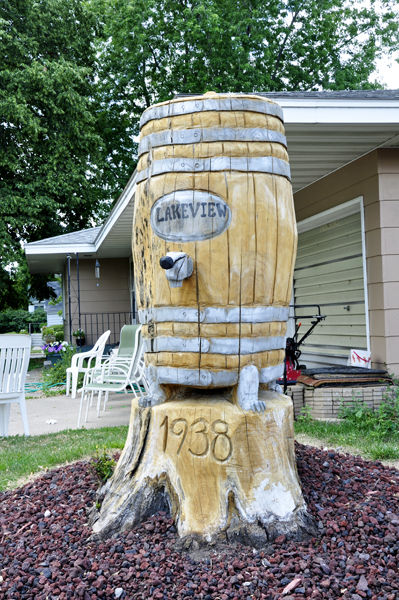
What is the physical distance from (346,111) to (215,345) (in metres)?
3.31

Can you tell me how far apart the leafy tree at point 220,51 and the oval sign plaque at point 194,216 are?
1436 cm

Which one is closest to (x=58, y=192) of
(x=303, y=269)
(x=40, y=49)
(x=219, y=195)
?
(x=40, y=49)

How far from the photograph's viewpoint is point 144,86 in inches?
698

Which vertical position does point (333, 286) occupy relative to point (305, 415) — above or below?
above

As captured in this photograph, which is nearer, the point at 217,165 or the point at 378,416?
the point at 217,165

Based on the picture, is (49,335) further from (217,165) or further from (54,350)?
(217,165)

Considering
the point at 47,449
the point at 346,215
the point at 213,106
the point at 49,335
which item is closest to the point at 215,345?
the point at 213,106

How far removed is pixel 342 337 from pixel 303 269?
5.40 ft

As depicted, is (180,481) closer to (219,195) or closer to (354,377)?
(219,195)

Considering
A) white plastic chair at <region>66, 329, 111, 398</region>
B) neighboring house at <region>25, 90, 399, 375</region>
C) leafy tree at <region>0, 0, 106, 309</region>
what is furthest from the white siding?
leafy tree at <region>0, 0, 106, 309</region>

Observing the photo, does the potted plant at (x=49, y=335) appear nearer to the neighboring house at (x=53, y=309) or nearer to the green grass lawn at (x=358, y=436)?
the neighboring house at (x=53, y=309)

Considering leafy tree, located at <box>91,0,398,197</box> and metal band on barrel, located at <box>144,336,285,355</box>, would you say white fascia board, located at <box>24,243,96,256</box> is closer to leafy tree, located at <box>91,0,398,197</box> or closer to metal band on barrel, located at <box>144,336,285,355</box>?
leafy tree, located at <box>91,0,398,197</box>

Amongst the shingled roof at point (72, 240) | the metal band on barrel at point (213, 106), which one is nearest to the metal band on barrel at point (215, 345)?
the metal band on barrel at point (213, 106)

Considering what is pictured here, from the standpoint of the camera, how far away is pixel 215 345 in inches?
91.6
